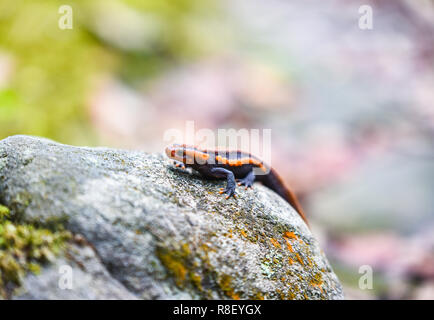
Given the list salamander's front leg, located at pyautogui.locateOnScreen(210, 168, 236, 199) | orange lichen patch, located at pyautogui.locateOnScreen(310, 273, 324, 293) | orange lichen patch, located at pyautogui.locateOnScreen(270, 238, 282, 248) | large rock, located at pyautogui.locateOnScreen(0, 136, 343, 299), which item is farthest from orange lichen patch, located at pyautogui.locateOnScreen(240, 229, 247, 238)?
orange lichen patch, located at pyautogui.locateOnScreen(310, 273, 324, 293)

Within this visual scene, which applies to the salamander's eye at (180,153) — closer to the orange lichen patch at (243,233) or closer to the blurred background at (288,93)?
the orange lichen patch at (243,233)

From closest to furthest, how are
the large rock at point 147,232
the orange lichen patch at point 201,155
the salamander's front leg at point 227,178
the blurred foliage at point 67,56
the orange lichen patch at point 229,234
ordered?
1. the large rock at point 147,232
2. the orange lichen patch at point 229,234
3. the salamander's front leg at point 227,178
4. the orange lichen patch at point 201,155
5. the blurred foliage at point 67,56

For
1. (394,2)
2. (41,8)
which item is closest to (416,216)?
(394,2)

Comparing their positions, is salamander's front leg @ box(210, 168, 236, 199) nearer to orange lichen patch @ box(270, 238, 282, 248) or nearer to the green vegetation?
orange lichen patch @ box(270, 238, 282, 248)

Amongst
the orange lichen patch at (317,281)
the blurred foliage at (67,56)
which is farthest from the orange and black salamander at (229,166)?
the blurred foliage at (67,56)

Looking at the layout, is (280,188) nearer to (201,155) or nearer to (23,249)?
(201,155)

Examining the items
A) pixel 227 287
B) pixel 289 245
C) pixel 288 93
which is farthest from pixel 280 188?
pixel 288 93

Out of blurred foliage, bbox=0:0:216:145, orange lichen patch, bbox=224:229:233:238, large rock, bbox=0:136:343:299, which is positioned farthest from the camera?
blurred foliage, bbox=0:0:216:145
